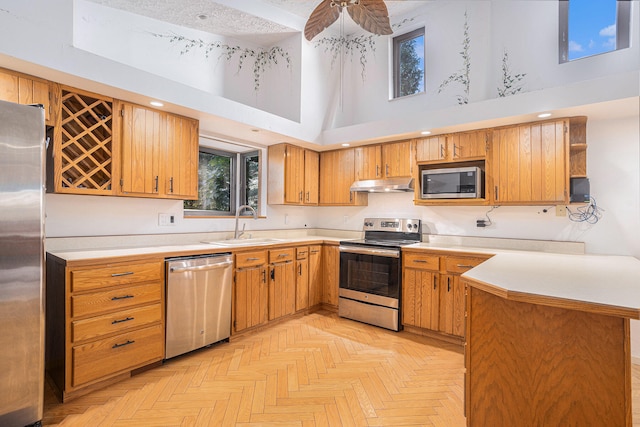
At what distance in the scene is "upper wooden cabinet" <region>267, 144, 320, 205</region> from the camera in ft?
13.6

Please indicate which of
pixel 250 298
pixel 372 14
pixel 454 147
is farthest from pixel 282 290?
pixel 372 14

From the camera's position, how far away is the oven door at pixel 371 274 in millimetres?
3455

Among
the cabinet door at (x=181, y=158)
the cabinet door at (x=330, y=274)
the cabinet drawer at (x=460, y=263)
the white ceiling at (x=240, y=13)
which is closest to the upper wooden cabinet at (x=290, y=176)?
the cabinet door at (x=330, y=274)

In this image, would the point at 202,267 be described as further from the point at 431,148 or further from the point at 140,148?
the point at 431,148

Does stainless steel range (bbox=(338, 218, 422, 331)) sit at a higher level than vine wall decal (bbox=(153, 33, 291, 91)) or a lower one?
lower

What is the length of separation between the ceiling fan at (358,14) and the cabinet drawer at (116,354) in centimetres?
267

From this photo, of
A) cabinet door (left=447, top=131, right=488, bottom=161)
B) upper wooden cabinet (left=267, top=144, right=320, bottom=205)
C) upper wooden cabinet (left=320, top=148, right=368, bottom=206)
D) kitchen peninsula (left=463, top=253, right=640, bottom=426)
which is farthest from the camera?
upper wooden cabinet (left=320, top=148, right=368, bottom=206)

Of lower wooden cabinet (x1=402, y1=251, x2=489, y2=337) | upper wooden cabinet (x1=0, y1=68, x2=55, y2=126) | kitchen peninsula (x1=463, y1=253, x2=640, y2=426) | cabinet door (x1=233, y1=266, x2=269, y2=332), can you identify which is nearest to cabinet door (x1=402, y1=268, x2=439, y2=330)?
lower wooden cabinet (x1=402, y1=251, x2=489, y2=337)

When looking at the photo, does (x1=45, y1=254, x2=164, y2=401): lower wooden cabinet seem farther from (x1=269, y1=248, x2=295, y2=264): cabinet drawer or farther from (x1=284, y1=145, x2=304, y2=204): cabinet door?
(x1=284, y1=145, x2=304, y2=204): cabinet door

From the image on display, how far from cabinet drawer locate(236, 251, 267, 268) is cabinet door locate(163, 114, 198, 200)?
767 mm

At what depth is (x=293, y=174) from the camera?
13.9ft

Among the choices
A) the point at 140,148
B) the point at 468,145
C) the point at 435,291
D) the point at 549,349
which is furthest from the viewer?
the point at 468,145

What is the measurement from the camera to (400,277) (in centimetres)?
343

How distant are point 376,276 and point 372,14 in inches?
99.1
